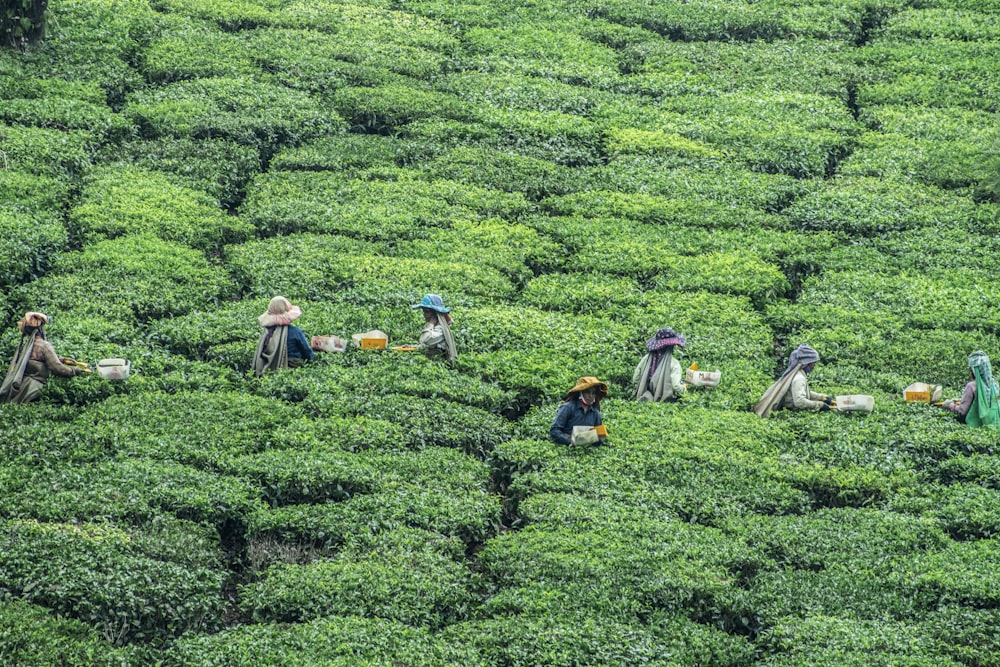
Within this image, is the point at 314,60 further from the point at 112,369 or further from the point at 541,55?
the point at 112,369

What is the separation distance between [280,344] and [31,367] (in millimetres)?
3615

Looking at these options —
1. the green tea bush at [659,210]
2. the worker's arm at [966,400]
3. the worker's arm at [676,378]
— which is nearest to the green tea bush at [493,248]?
the green tea bush at [659,210]

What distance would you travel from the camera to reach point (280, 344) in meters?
21.9

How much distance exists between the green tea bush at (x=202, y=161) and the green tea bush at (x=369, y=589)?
535 inches

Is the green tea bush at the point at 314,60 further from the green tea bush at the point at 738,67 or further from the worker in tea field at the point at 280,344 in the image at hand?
the worker in tea field at the point at 280,344

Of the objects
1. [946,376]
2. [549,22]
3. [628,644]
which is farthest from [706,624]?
[549,22]

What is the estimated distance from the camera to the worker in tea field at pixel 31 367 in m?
19.9

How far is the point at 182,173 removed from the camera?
29.9 meters

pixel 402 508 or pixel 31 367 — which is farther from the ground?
pixel 31 367

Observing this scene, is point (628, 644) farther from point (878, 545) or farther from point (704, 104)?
point (704, 104)

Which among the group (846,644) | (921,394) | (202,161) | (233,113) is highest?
(233,113)

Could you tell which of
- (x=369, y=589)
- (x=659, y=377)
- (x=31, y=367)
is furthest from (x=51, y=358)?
(x=659, y=377)

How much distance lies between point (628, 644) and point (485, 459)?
17.0ft

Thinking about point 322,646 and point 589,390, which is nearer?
point 322,646
